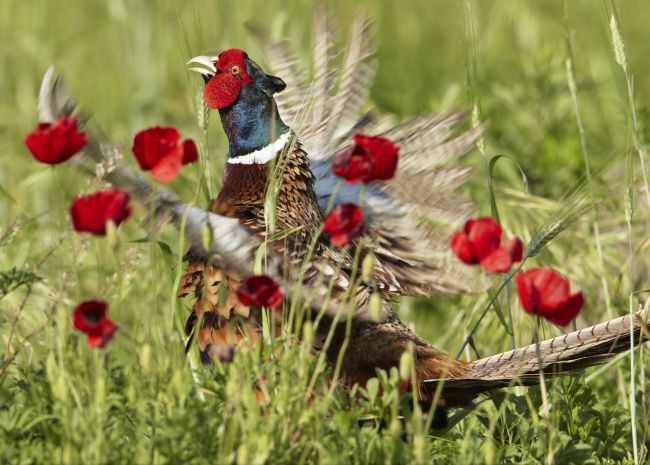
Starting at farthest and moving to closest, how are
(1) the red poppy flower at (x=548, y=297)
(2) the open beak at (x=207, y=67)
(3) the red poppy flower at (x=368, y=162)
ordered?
(2) the open beak at (x=207, y=67) < (3) the red poppy flower at (x=368, y=162) < (1) the red poppy flower at (x=548, y=297)

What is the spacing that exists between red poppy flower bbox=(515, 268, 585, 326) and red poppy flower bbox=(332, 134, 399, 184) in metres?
0.37

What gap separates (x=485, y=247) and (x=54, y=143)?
2.86ft

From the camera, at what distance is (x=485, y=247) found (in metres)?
2.32

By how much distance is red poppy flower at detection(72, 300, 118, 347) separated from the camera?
218cm

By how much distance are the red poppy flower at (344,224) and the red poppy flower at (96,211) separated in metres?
0.41

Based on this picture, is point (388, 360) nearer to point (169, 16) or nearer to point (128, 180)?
point (128, 180)

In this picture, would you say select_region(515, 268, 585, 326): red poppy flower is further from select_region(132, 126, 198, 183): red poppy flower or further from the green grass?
select_region(132, 126, 198, 183): red poppy flower

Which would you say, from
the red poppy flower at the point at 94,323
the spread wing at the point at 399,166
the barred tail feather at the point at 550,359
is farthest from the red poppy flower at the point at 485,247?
the spread wing at the point at 399,166

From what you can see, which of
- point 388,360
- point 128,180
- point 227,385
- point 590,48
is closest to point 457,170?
point 388,360

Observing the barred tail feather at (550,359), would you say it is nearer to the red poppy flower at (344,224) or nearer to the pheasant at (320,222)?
the pheasant at (320,222)

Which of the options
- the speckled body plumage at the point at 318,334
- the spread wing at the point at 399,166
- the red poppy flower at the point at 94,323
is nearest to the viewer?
the red poppy flower at the point at 94,323

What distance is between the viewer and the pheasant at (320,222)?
2.76 m

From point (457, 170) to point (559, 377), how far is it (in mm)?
1005

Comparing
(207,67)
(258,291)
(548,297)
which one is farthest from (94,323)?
(207,67)
